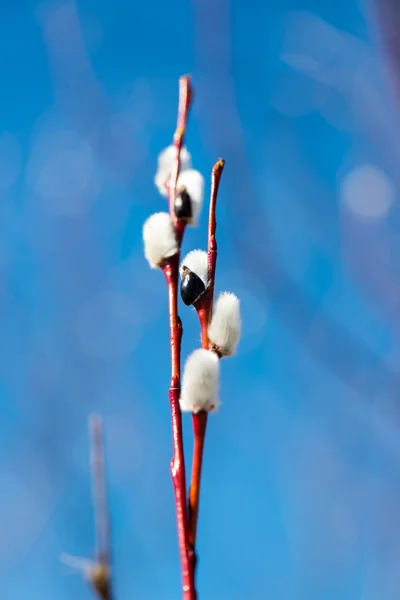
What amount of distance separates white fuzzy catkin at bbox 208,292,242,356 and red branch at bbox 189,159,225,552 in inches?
0.5

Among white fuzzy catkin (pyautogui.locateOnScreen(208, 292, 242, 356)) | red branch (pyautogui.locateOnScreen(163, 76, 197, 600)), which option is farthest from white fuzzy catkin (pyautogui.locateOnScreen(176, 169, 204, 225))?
white fuzzy catkin (pyautogui.locateOnScreen(208, 292, 242, 356))

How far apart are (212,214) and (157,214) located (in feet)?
0.45

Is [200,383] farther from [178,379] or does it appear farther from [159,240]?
[159,240]

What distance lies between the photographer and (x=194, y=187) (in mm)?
732

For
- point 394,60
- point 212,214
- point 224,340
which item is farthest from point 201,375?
point 394,60

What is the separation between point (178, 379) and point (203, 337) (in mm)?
50

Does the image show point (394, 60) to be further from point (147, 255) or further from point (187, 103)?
point (147, 255)

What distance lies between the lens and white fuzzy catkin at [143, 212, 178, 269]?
0.69 m

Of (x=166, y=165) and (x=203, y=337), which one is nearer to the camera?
(x=203, y=337)

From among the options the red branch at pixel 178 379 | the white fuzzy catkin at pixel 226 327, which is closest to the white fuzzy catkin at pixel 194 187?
the red branch at pixel 178 379

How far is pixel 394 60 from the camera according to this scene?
3.23 ft

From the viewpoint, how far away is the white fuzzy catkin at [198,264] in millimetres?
649

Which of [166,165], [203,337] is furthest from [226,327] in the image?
[166,165]

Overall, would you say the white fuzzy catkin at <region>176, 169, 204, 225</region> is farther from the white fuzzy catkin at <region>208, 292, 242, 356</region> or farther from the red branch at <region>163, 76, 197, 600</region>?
the white fuzzy catkin at <region>208, 292, 242, 356</region>
